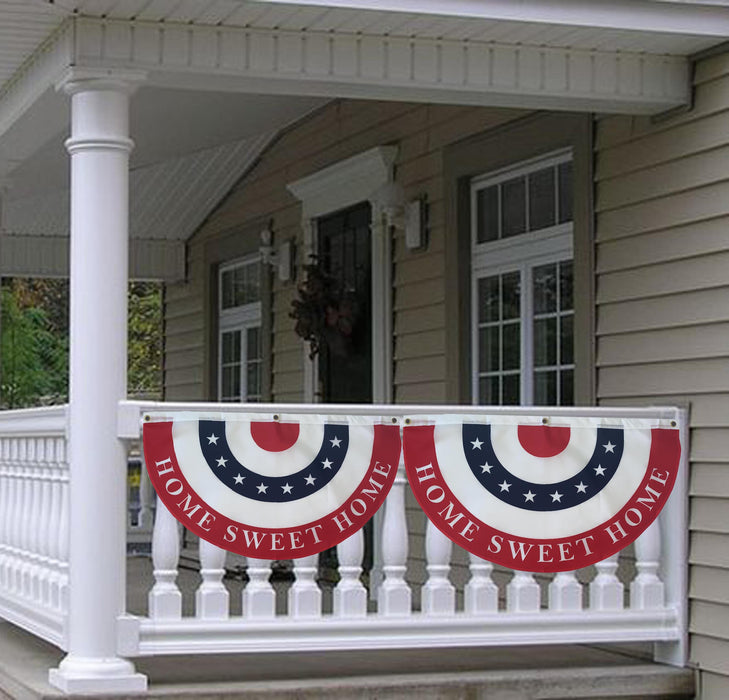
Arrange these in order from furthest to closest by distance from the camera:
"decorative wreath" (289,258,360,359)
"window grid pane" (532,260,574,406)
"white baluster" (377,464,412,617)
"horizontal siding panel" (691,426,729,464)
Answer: "decorative wreath" (289,258,360,359)
"window grid pane" (532,260,574,406)
"horizontal siding panel" (691,426,729,464)
"white baluster" (377,464,412,617)

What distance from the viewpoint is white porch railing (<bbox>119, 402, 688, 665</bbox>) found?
575cm

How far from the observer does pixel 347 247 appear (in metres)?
9.63

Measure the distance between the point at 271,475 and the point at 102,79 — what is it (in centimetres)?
160

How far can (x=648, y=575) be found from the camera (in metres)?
6.27

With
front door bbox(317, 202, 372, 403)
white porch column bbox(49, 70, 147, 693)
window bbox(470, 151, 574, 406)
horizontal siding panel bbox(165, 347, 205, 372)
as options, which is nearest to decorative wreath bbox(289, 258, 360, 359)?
front door bbox(317, 202, 372, 403)

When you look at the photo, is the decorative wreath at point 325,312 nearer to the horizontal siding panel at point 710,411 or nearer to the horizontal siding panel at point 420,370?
the horizontal siding panel at point 420,370

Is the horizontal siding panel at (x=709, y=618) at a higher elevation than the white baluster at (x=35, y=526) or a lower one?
lower

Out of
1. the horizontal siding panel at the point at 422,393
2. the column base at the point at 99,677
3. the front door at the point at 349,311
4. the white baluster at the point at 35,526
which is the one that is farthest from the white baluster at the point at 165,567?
the front door at the point at 349,311

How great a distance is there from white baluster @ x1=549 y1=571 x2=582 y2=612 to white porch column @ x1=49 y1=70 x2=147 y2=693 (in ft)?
5.51

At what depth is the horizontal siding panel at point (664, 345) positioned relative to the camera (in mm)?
6129

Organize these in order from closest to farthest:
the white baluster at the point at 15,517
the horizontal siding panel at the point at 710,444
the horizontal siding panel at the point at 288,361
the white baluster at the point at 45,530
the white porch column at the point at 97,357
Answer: the white porch column at the point at 97,357 < the horizontal siding panel at the point at 710,444 < the white baluster at the point at 45,530 < the white baluster at the point at 15,517 < the horizontal siding panel at the point at 288,361

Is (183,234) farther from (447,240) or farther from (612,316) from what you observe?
(612,316)

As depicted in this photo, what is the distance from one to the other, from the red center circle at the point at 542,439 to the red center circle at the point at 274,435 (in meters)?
0.92

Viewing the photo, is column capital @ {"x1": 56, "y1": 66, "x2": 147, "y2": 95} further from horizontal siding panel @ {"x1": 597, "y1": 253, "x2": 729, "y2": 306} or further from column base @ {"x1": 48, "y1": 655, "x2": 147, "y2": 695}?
horizontal siding panel @ {"x1": 597, "y1": 253, "x2": 729, "y2": 306}
